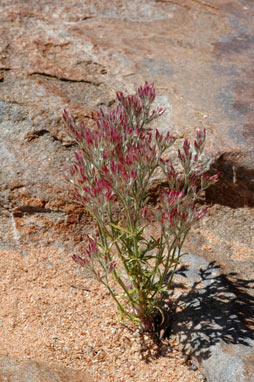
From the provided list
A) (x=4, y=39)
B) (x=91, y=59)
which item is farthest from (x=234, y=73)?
(x=4, y=39)

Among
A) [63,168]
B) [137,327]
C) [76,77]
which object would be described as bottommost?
[137,327]

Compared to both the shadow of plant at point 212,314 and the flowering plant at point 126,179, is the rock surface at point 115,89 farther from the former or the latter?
the flowering plant at point 126,179

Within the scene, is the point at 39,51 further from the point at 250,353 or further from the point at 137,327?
the point at 250,353

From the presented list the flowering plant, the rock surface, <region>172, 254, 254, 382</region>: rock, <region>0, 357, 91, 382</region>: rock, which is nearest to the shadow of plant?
<region>172, 254, 254, 382</region>: rock

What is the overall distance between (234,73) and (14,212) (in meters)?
2.65

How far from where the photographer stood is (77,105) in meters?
4.73

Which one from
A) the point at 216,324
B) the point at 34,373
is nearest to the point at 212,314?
the point at 216,324

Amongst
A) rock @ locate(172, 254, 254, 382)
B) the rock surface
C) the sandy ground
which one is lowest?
the sandy ground

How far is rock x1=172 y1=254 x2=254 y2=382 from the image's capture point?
324 cm

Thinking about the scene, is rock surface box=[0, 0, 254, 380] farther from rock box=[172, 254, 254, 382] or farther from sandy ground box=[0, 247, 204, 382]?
sandy ground box=[0, 247, 204, 382]

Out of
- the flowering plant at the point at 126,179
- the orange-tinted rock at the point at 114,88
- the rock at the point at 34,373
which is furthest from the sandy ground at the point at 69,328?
the flowering plant at the point at 126,179

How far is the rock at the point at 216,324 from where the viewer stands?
3240mm

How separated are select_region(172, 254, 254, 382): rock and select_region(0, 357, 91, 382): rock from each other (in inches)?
29.1

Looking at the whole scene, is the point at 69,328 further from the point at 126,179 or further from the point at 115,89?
the point at 115,89
